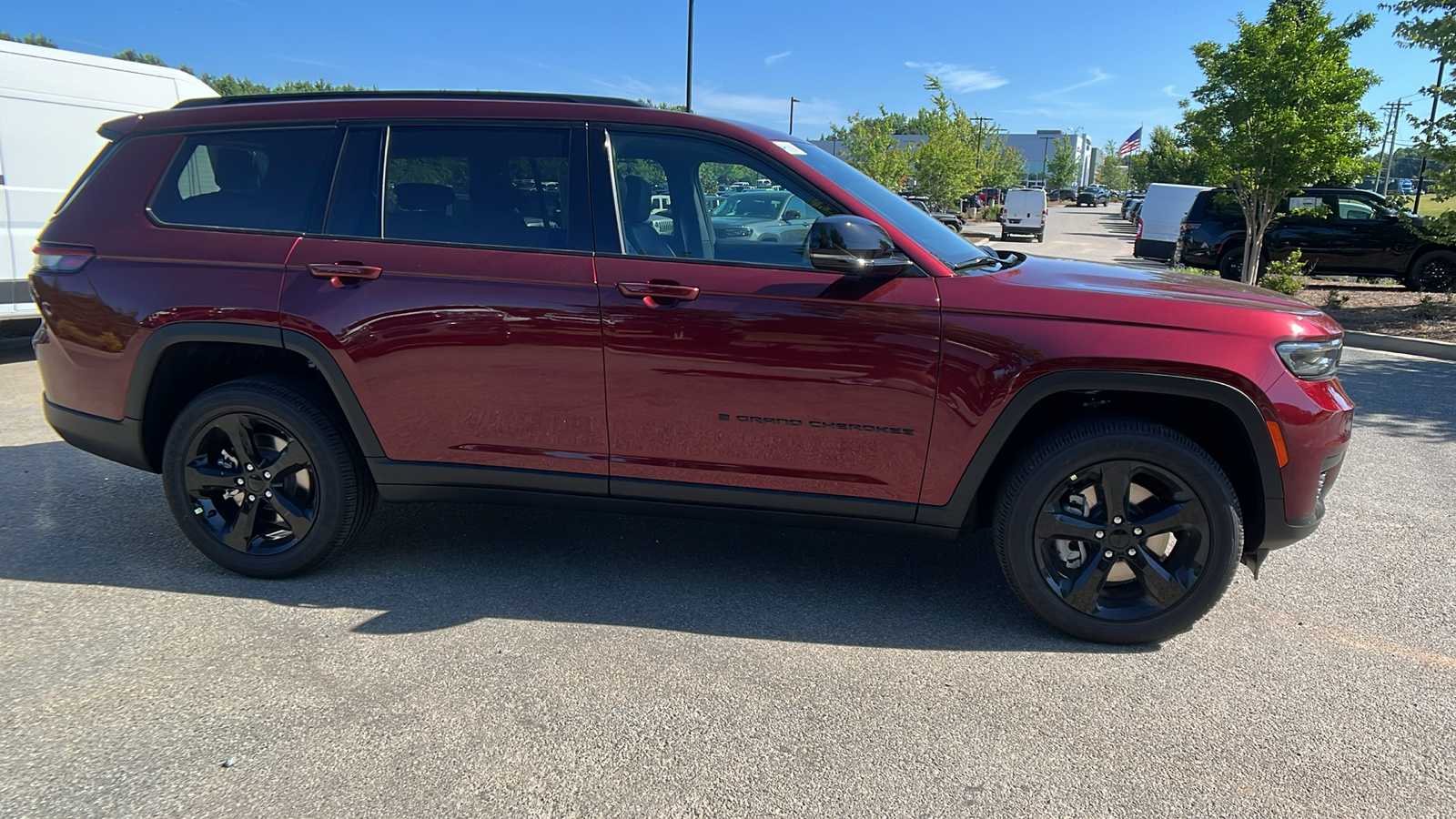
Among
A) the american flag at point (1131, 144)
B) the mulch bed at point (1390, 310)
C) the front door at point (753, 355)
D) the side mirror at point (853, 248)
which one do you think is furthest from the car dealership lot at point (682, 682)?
the american flag at point (1131, 144)

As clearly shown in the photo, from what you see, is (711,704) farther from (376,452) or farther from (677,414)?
(376,452)

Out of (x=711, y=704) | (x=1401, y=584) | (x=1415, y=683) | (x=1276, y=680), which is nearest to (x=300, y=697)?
(x=711, y=704)

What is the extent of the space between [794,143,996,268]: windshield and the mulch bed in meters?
9.35

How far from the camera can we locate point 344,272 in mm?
3328

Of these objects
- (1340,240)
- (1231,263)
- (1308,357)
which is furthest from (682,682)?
(1231,263)

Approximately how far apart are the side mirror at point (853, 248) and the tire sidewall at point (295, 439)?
2063mm

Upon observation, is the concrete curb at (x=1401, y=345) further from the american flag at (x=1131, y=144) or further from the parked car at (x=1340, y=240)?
the american flag at (x=1131, y=144)

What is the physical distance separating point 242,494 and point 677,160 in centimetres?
221

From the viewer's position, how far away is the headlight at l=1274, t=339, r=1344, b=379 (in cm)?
295

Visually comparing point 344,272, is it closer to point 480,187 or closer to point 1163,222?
point 480,187

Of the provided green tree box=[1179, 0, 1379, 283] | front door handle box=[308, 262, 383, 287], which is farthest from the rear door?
green tree box=[1179, 0, 1379, 283]

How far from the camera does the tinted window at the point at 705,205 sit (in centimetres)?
322

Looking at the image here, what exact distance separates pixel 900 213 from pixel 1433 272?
49.6 feet

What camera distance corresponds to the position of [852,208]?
3166 millimetres
